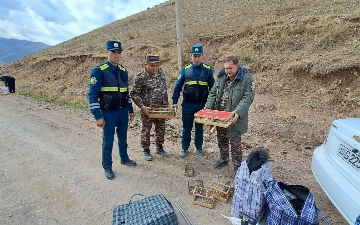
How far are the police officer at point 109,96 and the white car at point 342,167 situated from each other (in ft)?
9.25

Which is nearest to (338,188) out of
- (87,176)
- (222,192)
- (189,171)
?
(222,192)

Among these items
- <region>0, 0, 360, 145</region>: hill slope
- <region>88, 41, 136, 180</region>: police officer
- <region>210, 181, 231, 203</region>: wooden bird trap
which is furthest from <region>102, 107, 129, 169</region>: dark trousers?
<region>0, 0, 360, 145</region>: hill slope

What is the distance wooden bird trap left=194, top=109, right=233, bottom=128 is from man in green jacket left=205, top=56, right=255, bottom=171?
13 cm

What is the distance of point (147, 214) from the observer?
280 cm

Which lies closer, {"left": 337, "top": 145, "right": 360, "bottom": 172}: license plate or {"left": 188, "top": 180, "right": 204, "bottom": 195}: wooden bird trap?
{"left": 337, "top": 145, "right": 360, "bottom": 172}: license plate

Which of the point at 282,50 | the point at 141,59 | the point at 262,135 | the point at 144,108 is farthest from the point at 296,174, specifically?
the point at 141,59

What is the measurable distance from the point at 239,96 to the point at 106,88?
1950mm

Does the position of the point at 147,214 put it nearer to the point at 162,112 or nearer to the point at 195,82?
the point at 162,112

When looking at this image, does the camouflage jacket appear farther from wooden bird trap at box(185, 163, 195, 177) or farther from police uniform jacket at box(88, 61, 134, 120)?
wooden bird trap at box(185, 163, 195, 177)

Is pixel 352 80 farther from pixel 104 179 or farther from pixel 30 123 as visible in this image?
pixel 30 123

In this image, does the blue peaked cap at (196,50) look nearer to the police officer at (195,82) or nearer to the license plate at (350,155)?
the police officer at (195,82)

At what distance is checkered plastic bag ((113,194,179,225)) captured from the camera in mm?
2709

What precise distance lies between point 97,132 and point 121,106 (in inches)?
104

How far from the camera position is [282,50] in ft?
34.8
